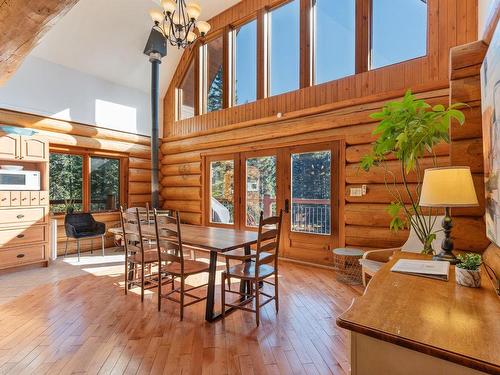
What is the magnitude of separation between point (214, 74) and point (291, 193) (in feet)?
10.7

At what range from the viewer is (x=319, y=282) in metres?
3.73

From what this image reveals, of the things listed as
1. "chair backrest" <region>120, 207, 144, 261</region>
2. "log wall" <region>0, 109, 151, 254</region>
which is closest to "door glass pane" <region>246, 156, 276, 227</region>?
"chair backrest" <region>120, 207, 144, 261</region>

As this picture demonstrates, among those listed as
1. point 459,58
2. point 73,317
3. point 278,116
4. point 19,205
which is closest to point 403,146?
point 459,58

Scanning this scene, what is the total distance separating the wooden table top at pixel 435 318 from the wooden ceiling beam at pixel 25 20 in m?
2.51

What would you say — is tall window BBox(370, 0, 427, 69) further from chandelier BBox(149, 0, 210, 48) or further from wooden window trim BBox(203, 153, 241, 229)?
wooden window trim BBox(203, 153, 241, 229)

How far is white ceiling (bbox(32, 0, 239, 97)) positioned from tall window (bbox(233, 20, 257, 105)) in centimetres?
65

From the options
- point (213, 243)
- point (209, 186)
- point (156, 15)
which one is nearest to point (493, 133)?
point (213, 243)

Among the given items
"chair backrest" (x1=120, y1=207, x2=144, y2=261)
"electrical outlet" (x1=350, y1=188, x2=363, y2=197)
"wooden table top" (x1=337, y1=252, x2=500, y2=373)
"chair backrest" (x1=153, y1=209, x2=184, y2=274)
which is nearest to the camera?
"wooden table top" (x1=337, y1=252, x2=500, y2=373)

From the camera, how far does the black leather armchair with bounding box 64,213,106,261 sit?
16.3ft

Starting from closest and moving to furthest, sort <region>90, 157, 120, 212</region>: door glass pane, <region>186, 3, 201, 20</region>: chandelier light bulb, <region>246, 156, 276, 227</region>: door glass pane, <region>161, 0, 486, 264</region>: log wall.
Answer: <region>161, 0, 486, 264</region>: log wall, <region>186, 3, 201, 20</region>: chandelier light bulb, <region>246, 156, 276, 227</region>: door glass pane, <region>90, 157, 120, 212</region>: door glass pane

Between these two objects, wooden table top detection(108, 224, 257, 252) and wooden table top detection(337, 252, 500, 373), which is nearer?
wooden table top detection(337, 252, 500, 373)

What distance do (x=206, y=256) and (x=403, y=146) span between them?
4032 millimetres

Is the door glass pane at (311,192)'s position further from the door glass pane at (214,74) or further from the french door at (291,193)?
the door glass pane at (214,74)

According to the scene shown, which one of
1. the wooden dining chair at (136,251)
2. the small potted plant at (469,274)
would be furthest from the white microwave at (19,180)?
the small potted plant at (469,274)
